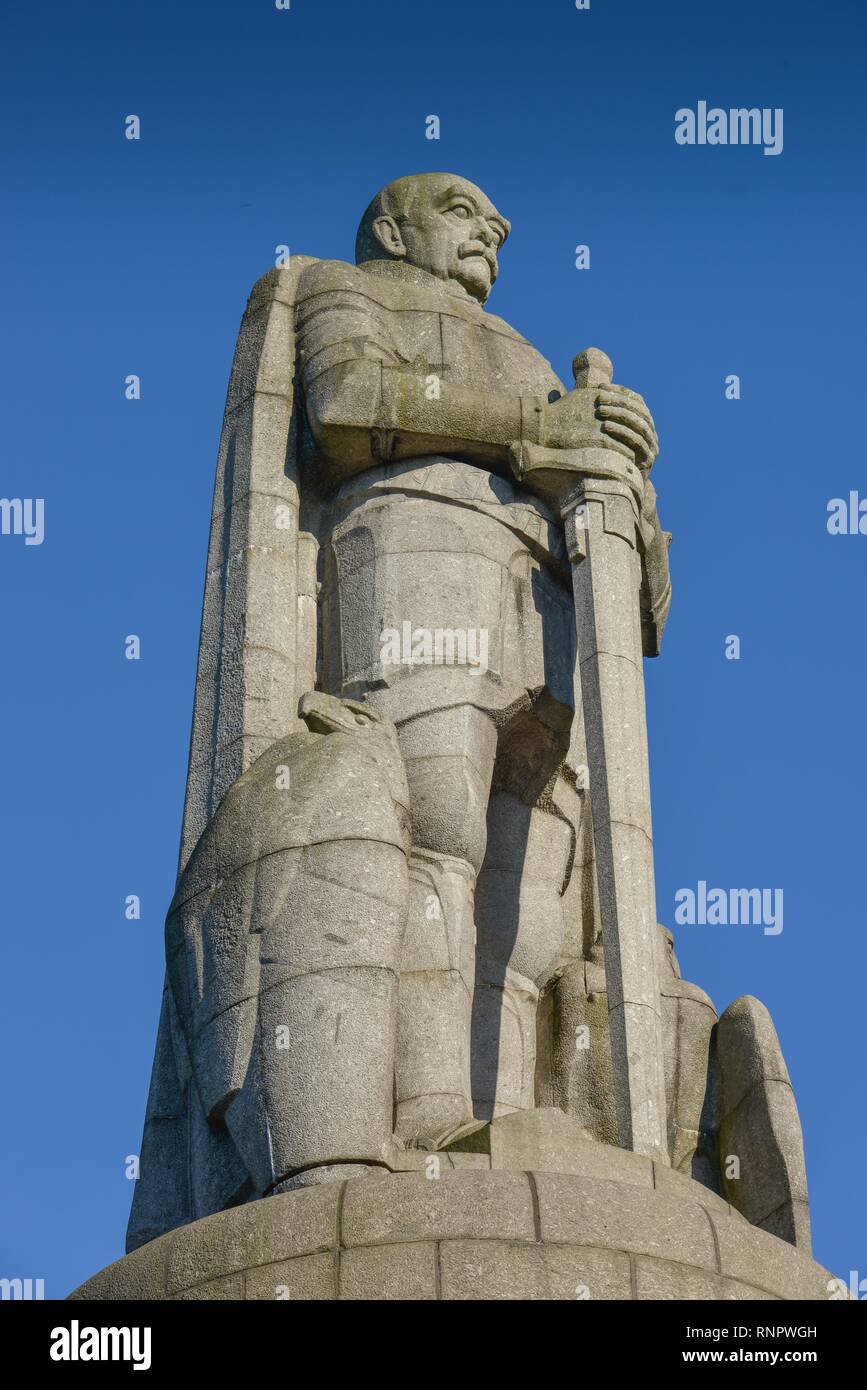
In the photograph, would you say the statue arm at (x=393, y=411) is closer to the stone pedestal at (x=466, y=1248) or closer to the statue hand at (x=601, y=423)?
the statue hand at (x=601, y=423)

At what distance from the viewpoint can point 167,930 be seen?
11.5 meters

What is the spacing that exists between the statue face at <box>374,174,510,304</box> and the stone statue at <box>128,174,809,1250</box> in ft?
0.06

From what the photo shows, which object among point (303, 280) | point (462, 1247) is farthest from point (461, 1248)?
point (303, 280)

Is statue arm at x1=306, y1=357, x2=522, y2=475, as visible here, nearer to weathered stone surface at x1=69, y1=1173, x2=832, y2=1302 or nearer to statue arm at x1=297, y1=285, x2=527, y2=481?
statue arm at x1=297, y1=285, x2=527, y2=481

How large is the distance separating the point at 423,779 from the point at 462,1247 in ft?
9.79

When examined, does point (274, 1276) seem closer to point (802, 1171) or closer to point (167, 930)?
point (167, 930)

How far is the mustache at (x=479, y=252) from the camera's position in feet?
46.8

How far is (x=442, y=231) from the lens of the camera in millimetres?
14250

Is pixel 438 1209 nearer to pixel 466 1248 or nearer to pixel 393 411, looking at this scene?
pixel 466 1248

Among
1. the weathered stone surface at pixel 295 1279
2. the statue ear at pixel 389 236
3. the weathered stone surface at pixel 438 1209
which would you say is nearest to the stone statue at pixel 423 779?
the statue ear at pixel 389 236

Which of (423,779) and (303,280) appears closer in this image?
(423,779)

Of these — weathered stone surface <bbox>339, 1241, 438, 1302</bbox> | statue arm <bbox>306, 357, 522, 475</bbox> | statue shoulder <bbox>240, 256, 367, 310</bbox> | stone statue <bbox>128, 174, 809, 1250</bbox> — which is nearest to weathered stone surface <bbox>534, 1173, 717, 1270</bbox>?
weathered stone surface <bbox>339, 1241, 438, 1302</bbox>

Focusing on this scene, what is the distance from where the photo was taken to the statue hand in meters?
13.0
